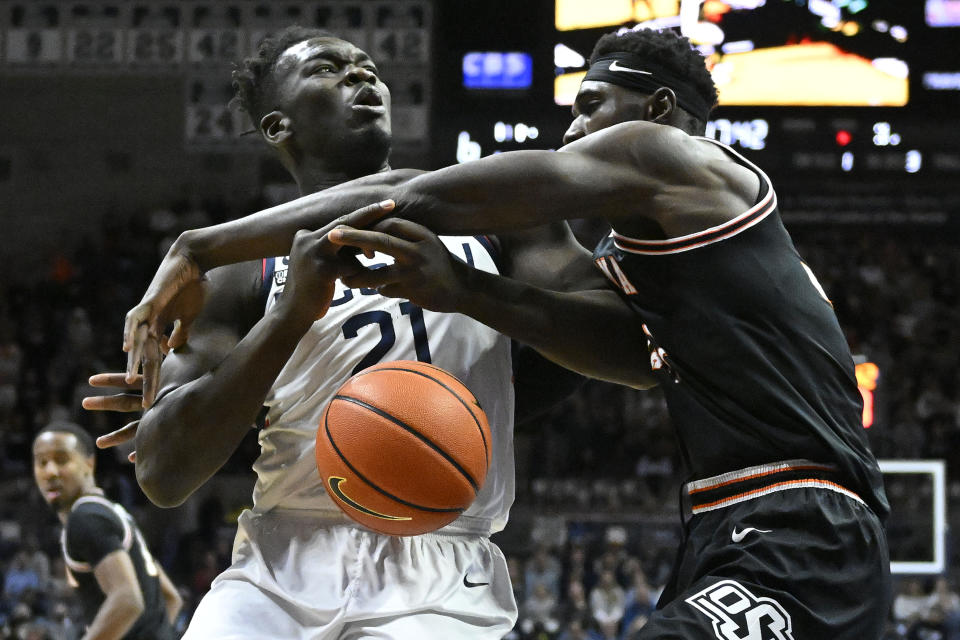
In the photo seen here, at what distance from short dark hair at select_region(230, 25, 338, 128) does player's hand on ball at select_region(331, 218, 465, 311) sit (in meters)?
1.00

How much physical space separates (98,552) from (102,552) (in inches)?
0.8

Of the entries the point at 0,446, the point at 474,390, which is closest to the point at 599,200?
the point at 474,390

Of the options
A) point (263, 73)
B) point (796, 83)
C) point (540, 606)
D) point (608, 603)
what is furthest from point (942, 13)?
point (263, 73)

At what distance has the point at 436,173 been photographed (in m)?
2.77

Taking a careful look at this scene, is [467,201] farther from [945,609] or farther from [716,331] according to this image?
[945,609]

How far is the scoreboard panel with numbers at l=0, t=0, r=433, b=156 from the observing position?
503 inches

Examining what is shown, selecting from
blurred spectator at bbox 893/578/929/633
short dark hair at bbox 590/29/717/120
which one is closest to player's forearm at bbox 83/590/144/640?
short dark hair at bbox 590/29/717/120

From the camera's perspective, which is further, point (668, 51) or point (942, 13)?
point (942, 13)

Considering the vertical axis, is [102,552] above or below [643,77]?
below

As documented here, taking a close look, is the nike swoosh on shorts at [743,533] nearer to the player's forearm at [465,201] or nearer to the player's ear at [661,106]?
the player's forearm at [465,201]

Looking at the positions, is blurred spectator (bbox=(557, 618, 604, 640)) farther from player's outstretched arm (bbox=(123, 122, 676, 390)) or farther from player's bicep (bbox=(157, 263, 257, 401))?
player's outstretched arm (bbox=(123, 122, 676, 390))

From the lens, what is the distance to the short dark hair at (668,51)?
3240 mm

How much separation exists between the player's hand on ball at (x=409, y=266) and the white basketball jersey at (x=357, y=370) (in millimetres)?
291

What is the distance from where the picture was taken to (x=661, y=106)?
3.22m
